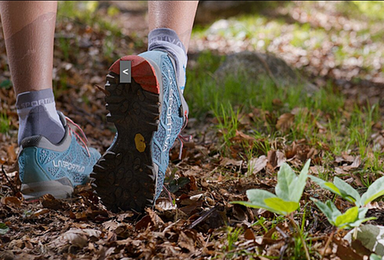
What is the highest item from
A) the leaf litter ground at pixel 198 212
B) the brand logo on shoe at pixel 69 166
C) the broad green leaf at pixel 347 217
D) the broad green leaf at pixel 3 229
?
the broad green leaf at pixel 347 217

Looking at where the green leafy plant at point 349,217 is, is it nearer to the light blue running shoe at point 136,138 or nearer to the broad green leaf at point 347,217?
the broad green leaf at point 347,217

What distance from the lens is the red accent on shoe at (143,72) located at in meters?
1.21

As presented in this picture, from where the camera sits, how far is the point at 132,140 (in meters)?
1.28

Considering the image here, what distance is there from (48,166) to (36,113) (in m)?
0.21

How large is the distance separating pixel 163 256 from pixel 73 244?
0.28m

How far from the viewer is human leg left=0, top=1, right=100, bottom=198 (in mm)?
1474

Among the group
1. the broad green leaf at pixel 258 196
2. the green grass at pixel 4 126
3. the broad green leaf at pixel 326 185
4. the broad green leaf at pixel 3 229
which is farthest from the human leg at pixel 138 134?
the green grass at pixel 4 126

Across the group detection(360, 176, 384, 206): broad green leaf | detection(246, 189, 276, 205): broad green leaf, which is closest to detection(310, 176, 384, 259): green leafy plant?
detection(360, 176, 384, 206): broad green leaf

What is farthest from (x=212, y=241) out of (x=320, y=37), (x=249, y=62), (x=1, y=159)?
(x=320, y=37)

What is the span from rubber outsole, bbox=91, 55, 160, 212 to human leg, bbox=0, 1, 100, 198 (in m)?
0.33

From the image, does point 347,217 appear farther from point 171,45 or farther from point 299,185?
point 171,45

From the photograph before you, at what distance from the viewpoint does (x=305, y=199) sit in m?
1.31

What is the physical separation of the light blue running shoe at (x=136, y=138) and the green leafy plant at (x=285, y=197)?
17.0 inches

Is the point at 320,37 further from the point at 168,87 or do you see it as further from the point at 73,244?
the point at 73,244
